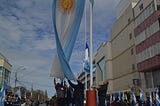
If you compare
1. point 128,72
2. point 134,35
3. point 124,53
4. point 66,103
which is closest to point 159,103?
point 66,103

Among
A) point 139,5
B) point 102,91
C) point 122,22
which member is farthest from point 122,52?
point 102,91

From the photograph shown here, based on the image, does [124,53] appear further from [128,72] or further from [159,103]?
[159,103]

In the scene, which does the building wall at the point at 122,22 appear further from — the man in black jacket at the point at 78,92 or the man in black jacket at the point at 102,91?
the man in black jacket at the point at 78,92

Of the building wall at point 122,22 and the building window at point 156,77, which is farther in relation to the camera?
the building wall at point 122,22

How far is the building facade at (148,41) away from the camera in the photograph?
1484 inches

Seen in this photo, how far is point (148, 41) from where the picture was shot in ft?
133

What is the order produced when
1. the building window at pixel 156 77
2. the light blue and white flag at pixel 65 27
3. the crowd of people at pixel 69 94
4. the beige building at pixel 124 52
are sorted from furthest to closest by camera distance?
the beige building at pixel 124 52, the building window at pixel 156 77, the crowd of people at pixel 69 94, the light blue and white flag at pixel 65 27

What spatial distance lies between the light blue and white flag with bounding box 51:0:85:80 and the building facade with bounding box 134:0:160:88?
27.0m

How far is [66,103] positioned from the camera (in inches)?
491

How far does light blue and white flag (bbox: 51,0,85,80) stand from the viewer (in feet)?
36.0

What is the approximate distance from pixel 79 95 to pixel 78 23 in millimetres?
3049

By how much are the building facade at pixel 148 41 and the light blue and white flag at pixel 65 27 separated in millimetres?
26989

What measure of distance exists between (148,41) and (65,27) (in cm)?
3124

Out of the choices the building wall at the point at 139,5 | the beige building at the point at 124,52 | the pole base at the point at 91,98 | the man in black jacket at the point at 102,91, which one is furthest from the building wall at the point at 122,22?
the pole base at the point at 91,98
